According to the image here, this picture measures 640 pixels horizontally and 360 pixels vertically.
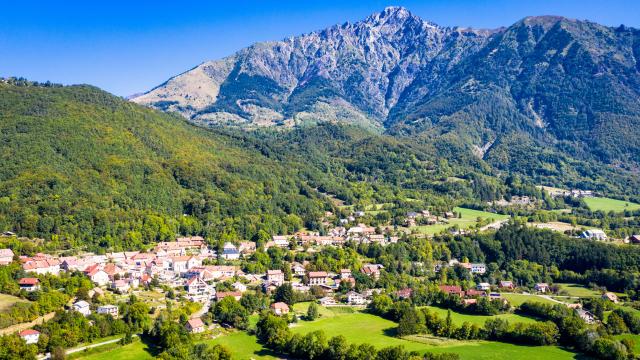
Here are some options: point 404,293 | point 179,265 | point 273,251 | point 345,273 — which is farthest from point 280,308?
point 273,251

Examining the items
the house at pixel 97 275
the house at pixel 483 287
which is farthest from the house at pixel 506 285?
the house at pixel 97 275

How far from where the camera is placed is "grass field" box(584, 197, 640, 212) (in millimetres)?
130950

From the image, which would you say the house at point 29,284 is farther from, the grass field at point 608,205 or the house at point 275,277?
the grass field at point 608,205

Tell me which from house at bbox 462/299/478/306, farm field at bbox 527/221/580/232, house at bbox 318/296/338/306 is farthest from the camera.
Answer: farm field at bbox 527/221/580/232

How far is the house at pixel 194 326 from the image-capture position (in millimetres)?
53219

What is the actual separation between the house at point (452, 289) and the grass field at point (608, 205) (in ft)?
239

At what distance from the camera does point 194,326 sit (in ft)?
176

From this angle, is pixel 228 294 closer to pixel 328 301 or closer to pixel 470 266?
pixel 328 301

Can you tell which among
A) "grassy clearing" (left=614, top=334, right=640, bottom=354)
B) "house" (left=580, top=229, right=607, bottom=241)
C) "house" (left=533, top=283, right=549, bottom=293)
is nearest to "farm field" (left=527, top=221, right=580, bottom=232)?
"house" (left=580, top=229, right=607, bottom=241)

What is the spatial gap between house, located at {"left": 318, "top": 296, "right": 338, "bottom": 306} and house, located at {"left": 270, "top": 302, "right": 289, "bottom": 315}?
537cm

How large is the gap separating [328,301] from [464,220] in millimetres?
55882

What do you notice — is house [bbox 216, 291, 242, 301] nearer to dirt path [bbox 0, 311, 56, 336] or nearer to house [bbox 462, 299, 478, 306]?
dirt path [bbox 0, 311, 56, 336]

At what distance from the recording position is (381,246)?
3440 inches

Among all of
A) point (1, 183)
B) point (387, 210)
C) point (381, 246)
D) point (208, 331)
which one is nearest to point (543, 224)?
point (387, 210)
